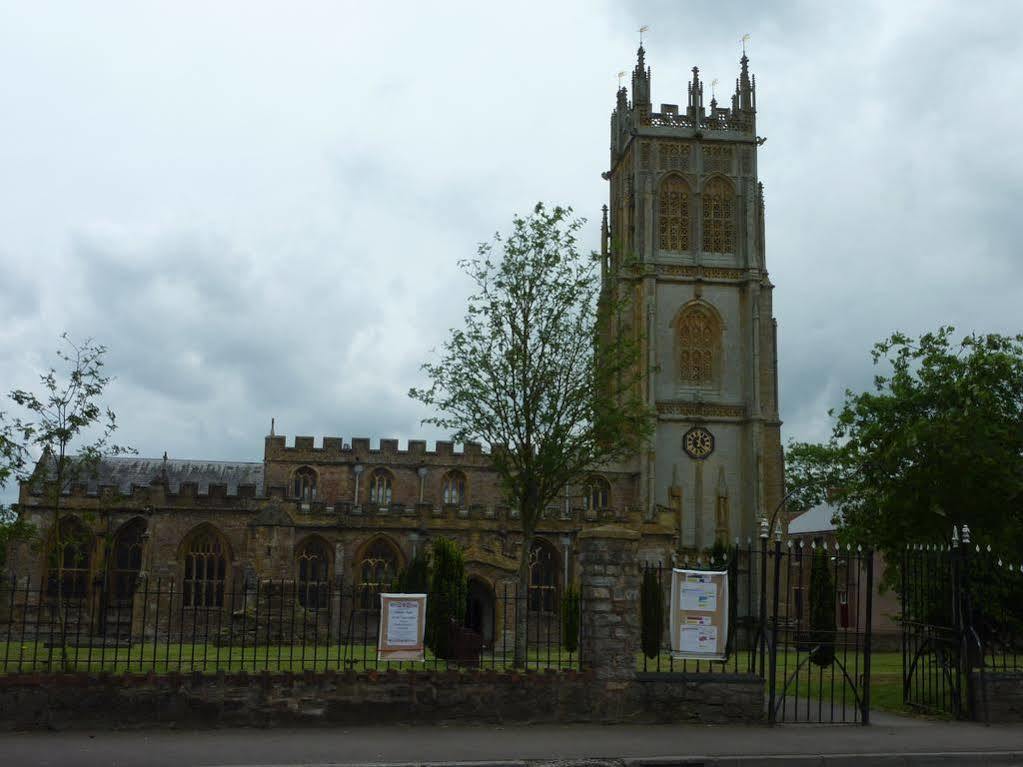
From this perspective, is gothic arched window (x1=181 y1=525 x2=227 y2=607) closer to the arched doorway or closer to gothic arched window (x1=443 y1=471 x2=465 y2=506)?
the arched doorway

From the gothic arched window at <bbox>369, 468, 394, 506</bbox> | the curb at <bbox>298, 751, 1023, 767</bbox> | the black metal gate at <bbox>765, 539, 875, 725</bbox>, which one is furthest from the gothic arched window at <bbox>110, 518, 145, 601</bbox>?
the curb at <bbox>298, 751, 1023, 767</bbox>

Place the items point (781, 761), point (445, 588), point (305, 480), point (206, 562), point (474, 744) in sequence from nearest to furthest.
→ point (781, 761)
point (474, 744)
point (445, 588)
point (206, 562)
point (305, 480)

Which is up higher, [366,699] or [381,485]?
[381,485]

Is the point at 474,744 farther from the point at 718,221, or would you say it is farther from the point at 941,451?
the point at 718,221

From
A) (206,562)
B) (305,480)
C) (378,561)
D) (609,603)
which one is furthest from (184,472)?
(609,603)

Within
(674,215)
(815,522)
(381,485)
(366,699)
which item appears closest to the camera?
(366,699)

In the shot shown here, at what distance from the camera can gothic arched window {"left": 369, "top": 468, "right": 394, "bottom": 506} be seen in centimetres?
4750

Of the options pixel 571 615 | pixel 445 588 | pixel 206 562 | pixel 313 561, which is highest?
pixel 313 561

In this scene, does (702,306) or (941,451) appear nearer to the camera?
(941,451)

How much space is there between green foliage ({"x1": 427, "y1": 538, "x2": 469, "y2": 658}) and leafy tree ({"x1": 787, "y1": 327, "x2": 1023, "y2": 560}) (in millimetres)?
10266

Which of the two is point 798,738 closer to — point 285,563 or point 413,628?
point 413,628

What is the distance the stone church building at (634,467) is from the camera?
3922cm

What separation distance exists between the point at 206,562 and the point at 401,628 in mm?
27023

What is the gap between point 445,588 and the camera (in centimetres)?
2792
